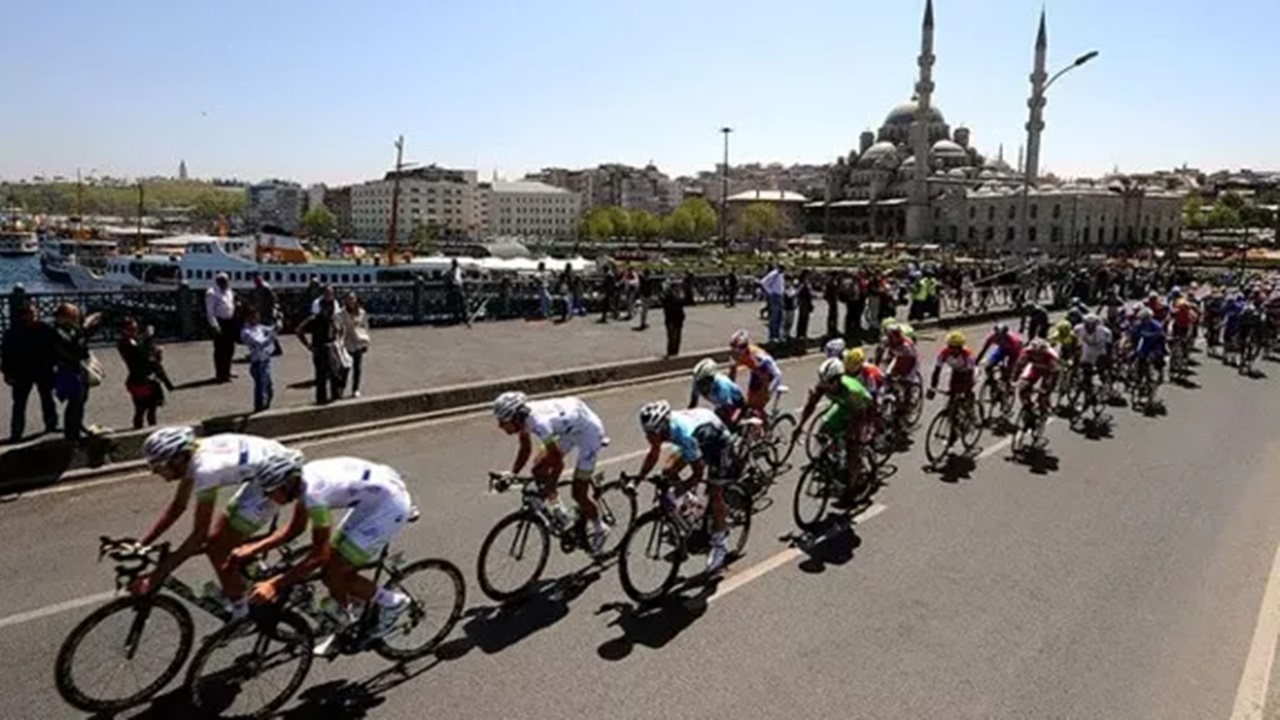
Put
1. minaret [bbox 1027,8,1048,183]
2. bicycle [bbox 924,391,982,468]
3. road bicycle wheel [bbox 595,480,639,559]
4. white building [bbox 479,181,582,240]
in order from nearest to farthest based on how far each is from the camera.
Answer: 1. road bicycle wheel [bbox 595,480,639,559]
2. bicycle [bbox 924,391,982,468]
3. minaret [bbox 1027,8,1048,183]
4. white building [bbox 479,181,582,240]

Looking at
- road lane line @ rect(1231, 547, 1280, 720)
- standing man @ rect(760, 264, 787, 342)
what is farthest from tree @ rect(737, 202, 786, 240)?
road lane line @ rect(1231, 547, 1280, 720)

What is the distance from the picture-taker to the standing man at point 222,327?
14.2 metres

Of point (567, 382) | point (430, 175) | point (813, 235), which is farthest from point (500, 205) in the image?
point (567, 382)

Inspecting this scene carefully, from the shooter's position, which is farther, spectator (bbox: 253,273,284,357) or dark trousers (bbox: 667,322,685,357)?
dark trousers (bbox: 667,322,685,357)

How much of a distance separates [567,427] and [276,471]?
2.40 meters

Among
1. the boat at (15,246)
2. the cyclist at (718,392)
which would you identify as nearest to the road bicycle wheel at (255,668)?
the cyclist at (718,392)

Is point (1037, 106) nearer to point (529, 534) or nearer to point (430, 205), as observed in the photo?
point (529, 534)

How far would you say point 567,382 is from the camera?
52.0 feet

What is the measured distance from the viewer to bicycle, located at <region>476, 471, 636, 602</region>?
682cm

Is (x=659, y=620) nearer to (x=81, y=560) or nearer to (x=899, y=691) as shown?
(x=899, y=691)

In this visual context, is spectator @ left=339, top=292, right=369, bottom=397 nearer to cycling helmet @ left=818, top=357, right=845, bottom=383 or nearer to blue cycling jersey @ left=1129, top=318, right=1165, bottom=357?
cycling helmet @ left=818, top=357, right=845, bottom=383

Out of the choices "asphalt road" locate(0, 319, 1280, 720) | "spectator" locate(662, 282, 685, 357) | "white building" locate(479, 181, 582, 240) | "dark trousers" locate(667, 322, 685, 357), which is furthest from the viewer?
"white building" locate(479, 181, 582, 240)

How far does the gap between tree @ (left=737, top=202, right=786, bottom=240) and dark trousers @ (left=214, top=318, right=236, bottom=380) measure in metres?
143

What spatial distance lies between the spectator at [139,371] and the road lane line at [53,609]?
173 inches
